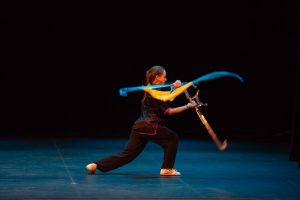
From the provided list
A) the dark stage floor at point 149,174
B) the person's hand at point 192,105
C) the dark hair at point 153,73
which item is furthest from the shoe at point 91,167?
the person's hand at point 192,105

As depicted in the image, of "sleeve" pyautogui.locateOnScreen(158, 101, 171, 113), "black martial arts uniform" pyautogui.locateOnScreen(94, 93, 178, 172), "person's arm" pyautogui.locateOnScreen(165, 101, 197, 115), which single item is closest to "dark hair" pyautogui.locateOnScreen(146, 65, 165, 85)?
"black martial arts uniform" pyautogui.locateOnScreen(94, 93, 178, 172)

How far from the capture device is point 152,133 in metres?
9.20

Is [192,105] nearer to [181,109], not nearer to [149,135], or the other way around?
[181,109]

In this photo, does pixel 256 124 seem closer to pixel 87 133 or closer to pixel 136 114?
pixel 136 114

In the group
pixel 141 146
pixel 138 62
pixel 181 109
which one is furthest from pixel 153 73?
pixel 138 62

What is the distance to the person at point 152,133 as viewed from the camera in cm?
912

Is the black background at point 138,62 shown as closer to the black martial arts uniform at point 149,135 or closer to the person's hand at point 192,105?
the black martial arts uniform at point 149,135

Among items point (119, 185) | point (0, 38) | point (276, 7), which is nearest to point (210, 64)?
point (276, 7)

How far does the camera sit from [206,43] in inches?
758

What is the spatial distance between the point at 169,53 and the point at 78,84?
2908 millimetres

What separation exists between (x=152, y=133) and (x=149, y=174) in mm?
736

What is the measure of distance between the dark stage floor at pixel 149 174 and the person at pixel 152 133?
0.20 metres

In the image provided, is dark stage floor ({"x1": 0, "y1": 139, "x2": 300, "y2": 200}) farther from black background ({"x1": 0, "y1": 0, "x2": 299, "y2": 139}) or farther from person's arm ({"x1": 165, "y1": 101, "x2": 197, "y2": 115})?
black background ({"x1": 0, "y1": 0, "x2": 299, "y2": 139})

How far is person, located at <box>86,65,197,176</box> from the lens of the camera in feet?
29.9
